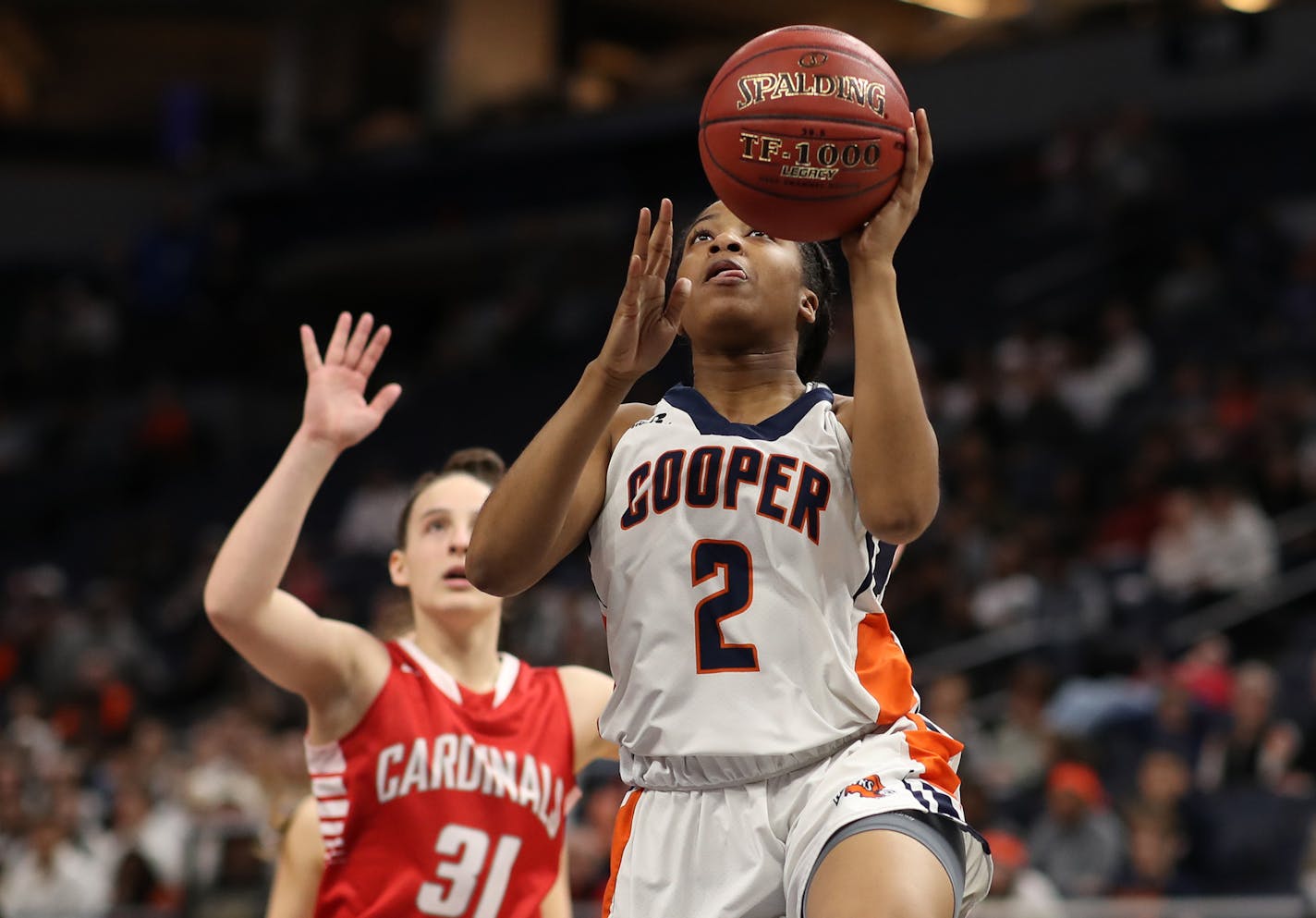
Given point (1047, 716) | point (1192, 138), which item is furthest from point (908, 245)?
point (1047, 716)

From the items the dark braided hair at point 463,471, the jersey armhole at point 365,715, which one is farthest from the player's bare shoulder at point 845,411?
the jersey armhole at point 365,715

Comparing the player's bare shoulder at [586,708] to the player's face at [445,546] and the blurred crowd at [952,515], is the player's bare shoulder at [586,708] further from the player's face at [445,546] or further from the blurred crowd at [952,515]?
the blurred crowd at [952,515]

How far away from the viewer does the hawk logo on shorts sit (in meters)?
2.87

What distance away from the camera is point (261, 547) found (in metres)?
3.59

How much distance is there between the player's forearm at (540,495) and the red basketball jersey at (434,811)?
3.38 ft

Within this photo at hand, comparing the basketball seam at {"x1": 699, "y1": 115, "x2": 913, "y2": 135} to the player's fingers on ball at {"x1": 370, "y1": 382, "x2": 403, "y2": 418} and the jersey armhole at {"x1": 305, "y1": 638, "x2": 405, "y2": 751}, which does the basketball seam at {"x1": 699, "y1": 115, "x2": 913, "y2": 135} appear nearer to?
the player's fingers on ball at {"x1": 370, "y1": 382, "x2": 403, "y2": 418}

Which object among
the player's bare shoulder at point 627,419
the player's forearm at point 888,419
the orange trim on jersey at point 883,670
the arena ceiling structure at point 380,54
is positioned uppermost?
the arena ceiling structure at point 380,54

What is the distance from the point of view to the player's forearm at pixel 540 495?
9.60 feet

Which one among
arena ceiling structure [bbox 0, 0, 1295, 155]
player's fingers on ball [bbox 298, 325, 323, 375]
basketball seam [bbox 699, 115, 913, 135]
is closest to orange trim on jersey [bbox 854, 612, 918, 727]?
basketball seam [bbox 699, 115, 913, 135]

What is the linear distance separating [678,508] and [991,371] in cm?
932

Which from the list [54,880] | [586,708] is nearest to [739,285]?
[586,708]

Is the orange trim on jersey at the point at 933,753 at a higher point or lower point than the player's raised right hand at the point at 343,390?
lower

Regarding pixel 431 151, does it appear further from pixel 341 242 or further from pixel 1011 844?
pixel 1011 844

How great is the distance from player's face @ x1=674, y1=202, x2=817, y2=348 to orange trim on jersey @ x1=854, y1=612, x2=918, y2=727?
533 millimetres
